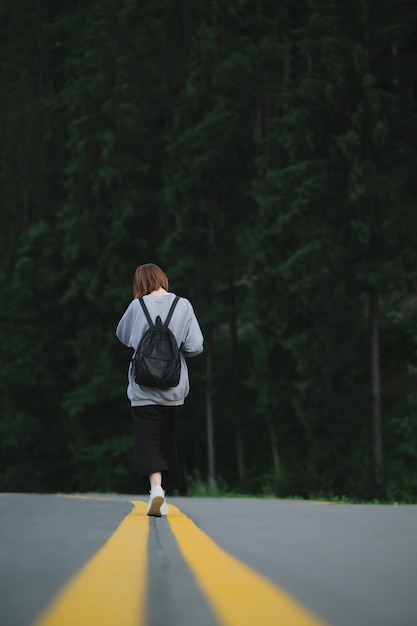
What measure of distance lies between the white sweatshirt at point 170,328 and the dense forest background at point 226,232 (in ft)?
61.4

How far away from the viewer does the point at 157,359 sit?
25.1 feet

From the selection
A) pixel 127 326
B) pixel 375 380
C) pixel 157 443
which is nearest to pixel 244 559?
pixel 157 443

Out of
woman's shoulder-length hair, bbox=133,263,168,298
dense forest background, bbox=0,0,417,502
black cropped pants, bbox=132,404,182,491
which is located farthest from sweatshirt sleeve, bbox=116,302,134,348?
dense forest background, bbox=0,0,417,502

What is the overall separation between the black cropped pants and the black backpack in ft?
0.78

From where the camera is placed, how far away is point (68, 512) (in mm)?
7582

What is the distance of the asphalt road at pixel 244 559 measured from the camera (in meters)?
3.12

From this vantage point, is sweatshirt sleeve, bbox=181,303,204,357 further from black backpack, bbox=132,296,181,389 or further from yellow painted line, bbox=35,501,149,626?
yellow painted line, bbox=35,501,149,626

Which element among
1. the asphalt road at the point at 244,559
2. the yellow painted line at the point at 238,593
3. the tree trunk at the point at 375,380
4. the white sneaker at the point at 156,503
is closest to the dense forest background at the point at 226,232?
the tree trunk at the point at 375,380

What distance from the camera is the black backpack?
7586 millimetres

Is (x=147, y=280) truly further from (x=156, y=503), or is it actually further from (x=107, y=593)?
(x=107, y=593)

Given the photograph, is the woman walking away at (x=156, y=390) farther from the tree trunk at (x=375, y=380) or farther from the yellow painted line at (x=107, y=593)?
the tree trunk at (x=375, y=380)

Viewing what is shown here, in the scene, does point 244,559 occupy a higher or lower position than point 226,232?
lower

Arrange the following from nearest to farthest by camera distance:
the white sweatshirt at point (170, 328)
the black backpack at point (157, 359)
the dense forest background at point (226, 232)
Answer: the black backpack at point (157, 359)
the white sweatshirt at point (170, 328)
the dense forest background at point (226, 232)

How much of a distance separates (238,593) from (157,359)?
426cm
